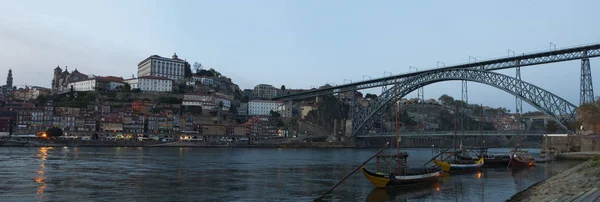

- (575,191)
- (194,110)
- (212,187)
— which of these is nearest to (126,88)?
(194,110)

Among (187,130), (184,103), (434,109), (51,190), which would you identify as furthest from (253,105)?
(51,190)

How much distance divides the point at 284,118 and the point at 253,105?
40.6 ft

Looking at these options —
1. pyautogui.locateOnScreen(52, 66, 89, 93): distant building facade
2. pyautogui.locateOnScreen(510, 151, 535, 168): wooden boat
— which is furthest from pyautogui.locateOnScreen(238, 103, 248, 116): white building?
pyautogui.locateOnScreen(510, 151, 535, 168): wooden boat

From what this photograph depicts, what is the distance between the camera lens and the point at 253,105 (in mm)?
113750

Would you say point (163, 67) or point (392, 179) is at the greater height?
point (163, 67)

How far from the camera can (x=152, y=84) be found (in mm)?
103625

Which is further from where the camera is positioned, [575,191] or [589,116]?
[589,116]

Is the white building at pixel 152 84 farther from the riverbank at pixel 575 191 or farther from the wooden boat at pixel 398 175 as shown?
the riverbank at pixel 575 191

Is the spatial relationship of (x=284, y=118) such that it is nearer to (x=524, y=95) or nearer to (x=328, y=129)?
(x=328, y=129)

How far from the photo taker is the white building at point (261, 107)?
112938 mm

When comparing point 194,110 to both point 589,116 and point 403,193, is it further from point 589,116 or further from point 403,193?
point 403,193

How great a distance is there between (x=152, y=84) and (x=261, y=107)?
25.9m

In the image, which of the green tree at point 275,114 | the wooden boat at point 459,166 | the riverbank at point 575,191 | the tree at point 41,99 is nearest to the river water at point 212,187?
the riverbank at point 575,191

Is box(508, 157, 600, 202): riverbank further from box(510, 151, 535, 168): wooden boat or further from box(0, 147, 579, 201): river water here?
box(510, 151, 535, 168): wooden boat
